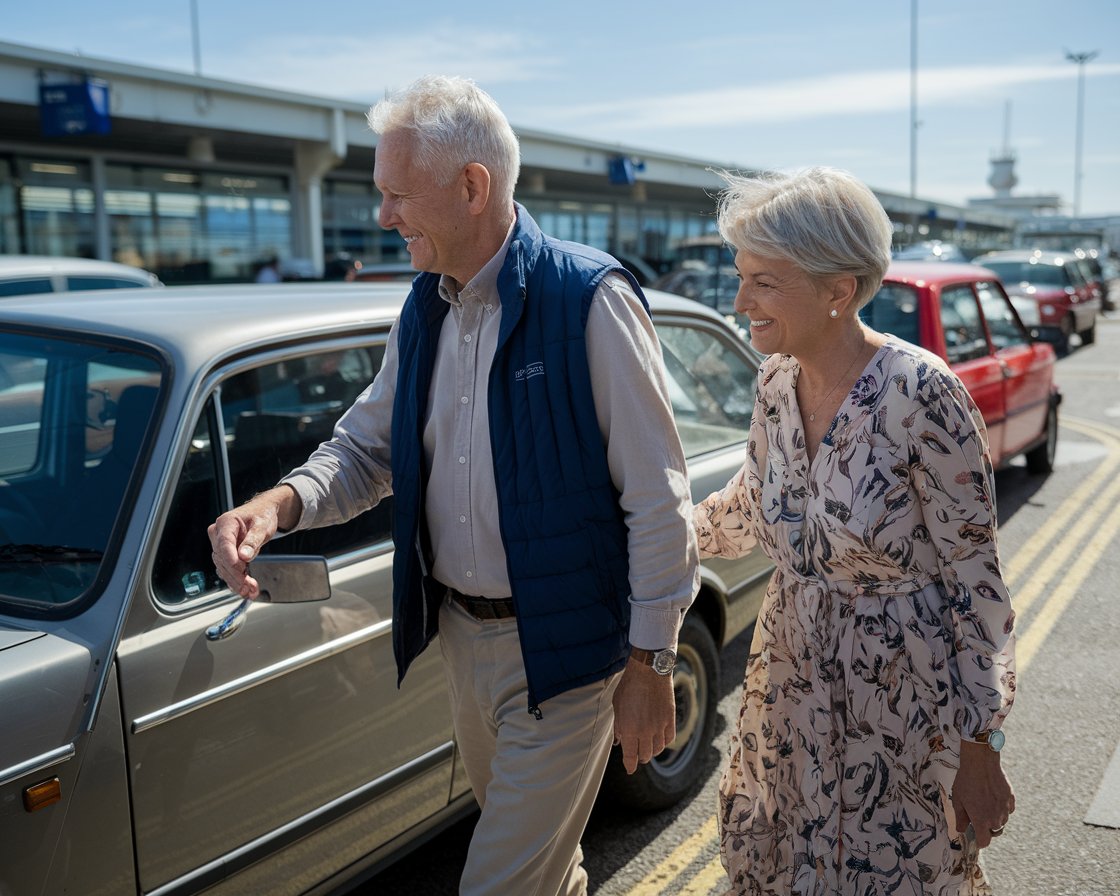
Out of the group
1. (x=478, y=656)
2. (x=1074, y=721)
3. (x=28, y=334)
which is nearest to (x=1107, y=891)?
(x=1074, y=721)

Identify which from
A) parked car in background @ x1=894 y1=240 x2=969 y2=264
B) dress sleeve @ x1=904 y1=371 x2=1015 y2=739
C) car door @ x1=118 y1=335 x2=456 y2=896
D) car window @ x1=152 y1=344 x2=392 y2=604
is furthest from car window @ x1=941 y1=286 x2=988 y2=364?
parked car in background @ x1=894 y1=240 x2=969 y2=264

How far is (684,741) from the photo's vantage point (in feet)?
12.4

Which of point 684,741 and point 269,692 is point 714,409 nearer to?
point 684,741

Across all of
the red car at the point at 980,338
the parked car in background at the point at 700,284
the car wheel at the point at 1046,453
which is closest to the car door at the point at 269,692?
the red car at the point at 980,338

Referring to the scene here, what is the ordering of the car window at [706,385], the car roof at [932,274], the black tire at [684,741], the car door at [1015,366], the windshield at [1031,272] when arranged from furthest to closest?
the windshield at [1031,272] < the car door at [1015,366] < the car roof at [932,274] < the car window at [706,385] < the black tire at [684,741]

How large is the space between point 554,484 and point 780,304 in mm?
578

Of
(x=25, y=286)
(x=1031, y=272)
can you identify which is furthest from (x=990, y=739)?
(x=1031, y=272)

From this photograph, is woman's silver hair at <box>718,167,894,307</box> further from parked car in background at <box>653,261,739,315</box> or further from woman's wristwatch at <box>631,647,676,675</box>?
parked car in background at <box>653,261,739,315</box>

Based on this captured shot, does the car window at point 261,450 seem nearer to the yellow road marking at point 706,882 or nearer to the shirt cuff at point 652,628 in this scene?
the shirt cuff at point 652,628

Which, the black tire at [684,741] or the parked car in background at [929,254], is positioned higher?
the parked car in background at [929,254]

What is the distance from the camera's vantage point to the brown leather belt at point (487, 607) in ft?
7.45

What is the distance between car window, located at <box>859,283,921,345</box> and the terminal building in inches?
239

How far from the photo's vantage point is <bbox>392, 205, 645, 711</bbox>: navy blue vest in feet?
7.00

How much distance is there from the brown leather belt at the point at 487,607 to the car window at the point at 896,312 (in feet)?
16.0
